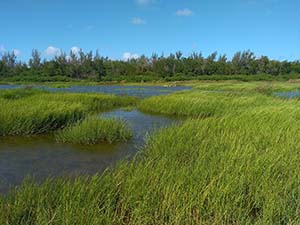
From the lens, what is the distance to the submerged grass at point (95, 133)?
1013 centimetres

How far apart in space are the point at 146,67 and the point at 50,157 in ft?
277

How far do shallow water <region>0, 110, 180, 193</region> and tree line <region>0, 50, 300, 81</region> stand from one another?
74.6 m

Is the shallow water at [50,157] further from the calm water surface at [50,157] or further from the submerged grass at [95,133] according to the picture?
the submerged grass at [95,133]

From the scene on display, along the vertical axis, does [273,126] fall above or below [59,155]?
above

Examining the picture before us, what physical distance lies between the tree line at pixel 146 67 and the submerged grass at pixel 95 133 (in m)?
74.0

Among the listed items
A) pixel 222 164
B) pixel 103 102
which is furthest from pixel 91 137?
pixel 103 102

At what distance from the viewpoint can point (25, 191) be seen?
439cm

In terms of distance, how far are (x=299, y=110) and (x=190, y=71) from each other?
7941 cm

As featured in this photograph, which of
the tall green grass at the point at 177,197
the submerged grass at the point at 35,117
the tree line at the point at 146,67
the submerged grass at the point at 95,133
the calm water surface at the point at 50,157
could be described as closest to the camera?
the tall green grass at the point at 177,197

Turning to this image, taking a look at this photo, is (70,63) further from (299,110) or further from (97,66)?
(299,110)

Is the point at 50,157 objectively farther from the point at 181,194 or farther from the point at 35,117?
the point at 181,194

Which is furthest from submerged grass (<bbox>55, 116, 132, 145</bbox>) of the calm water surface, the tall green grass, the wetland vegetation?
the tall green grass

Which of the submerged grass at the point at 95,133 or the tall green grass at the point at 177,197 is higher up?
the tall green grass at the point at 177,197

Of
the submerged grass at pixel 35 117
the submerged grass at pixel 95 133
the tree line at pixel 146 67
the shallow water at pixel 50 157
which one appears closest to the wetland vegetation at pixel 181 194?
the shallow water at pixel 50 157
